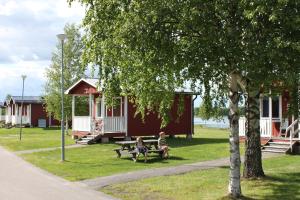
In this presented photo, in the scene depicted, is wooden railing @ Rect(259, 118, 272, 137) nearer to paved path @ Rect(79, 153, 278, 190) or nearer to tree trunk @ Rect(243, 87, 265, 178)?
paved path @ Rect(79, 153, 278, 190)

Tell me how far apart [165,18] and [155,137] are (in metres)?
22.7

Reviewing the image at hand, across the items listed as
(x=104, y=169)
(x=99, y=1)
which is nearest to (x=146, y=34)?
(x=99, y=1)

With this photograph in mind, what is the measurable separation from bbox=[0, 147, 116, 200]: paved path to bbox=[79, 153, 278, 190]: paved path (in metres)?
0.60

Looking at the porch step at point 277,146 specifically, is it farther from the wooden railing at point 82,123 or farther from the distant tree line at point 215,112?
the wooden railing at point 82,123

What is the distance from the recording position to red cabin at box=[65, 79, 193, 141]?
103 ft

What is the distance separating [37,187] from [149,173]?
389cm

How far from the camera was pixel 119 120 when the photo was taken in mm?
31625

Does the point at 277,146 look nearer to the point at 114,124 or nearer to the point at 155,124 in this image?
the point at 114,124

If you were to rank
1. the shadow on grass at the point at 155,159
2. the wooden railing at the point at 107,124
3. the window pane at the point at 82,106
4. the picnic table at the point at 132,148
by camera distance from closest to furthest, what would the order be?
the shadow on grass at the point at 155,159 < the picnic table at the point at 132,148 < the wooden railing at the point at 107,124 < the window pane at the point at 82,106

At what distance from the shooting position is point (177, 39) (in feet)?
37.7

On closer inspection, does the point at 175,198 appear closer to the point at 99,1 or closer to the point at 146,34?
the point at 146,34

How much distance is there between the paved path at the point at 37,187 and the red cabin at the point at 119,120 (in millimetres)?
11791

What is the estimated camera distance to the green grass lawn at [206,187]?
12523mm

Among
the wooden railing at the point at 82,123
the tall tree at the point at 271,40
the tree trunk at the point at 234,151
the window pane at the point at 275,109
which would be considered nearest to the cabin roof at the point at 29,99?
the wooden railing at the point at 82,123
